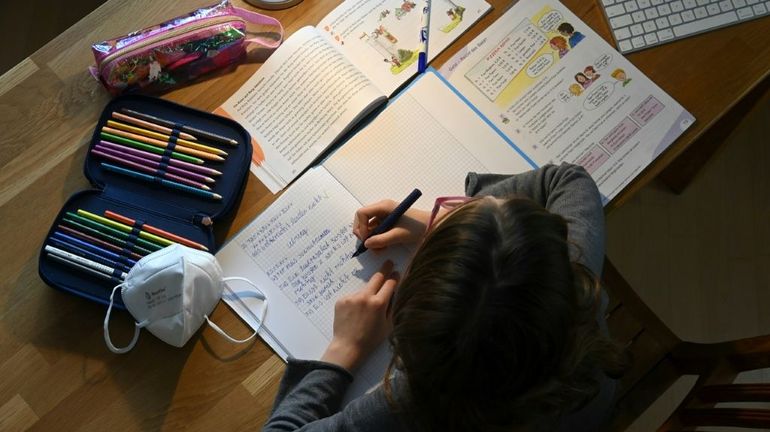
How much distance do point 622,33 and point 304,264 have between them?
0.59 m

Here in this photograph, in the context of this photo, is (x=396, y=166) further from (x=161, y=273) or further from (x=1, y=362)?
(x=1, y=362)

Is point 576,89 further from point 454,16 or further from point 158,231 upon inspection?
point 158,231

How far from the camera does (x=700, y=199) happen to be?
165 cm

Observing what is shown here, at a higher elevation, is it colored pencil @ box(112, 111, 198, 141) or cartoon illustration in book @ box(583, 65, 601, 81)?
colored pencil @ box(112, 111, 198, 141)

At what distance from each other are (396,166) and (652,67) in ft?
1.35

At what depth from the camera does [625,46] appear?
104cm

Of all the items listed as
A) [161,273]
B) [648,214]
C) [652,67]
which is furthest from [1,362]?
[648,214]

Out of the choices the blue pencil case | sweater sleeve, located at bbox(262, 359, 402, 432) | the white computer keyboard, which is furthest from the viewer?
the white computer keyboard

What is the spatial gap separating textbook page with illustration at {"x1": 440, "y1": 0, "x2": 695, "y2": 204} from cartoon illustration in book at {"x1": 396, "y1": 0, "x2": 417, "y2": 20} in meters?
0.11

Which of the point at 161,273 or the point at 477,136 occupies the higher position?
the point at 161,273

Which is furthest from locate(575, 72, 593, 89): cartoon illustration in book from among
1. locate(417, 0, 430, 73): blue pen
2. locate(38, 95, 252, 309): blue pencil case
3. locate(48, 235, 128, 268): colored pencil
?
locate(48, 235, 128, 268): colored pencil

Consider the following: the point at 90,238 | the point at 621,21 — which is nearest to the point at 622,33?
the point at 621,21

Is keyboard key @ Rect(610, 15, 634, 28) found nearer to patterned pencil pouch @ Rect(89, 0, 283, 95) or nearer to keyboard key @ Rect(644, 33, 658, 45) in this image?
keyboard key @ Rect(644, 33, 658, 45)

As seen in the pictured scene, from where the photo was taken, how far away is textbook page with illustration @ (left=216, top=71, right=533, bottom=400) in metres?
0.94
